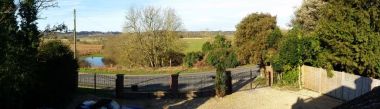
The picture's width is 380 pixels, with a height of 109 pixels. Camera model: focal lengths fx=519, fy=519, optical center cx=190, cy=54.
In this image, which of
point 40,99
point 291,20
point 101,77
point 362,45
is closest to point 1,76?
point 40,99

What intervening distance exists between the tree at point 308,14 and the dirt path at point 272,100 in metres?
13.0

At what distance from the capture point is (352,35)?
27.5 m

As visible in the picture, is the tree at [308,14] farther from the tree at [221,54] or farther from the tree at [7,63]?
the tree at [7,63]

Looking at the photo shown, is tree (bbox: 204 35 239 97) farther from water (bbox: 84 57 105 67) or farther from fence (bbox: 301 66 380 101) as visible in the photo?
fence (bbox: 301 66 380 101)

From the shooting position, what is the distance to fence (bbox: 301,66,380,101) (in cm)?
2502

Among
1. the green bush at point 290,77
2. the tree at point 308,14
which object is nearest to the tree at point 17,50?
the green bush at point 290,77

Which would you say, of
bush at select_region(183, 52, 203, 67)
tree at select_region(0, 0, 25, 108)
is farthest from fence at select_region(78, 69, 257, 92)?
bush at select_region(183, 52, 203, 67)

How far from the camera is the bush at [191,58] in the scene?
59.3 m

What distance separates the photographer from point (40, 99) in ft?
79.5

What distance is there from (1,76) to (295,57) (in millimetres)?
19366

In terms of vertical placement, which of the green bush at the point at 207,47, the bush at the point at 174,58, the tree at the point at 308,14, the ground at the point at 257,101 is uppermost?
the tree at the point at 308,14

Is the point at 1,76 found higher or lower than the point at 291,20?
lower

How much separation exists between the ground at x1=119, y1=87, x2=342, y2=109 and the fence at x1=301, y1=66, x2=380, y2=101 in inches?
17.1

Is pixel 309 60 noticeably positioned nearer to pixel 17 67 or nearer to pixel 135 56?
pixel 17 67
